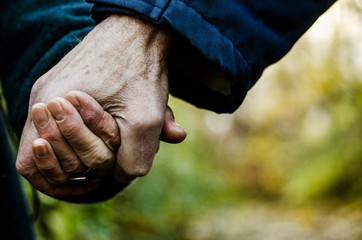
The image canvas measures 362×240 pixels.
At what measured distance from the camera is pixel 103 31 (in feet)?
2.97

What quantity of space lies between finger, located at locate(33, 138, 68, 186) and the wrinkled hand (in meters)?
0.02

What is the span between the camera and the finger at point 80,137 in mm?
818

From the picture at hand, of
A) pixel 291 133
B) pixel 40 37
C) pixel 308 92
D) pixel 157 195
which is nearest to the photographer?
pixel 40 37

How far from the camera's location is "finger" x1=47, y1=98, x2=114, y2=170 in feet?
2.68

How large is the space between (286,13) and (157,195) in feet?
11.0

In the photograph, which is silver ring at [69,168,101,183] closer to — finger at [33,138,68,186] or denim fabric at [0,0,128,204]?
finger at [33,138,68,186]

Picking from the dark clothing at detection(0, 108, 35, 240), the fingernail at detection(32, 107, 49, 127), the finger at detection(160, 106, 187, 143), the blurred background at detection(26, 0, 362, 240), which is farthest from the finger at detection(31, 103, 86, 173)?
the blurred background at detection(26, 0, 362, 240)

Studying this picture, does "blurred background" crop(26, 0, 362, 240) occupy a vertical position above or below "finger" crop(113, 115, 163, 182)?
below

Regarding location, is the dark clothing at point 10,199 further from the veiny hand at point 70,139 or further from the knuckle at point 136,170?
the knuckle at point 136,170

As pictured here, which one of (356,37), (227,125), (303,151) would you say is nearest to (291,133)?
(303,151)

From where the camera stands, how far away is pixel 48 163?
85cm

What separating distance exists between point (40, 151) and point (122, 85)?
0.72 feet

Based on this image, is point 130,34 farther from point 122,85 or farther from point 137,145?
point 137,145

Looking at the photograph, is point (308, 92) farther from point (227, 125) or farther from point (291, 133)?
point (227, 125)
